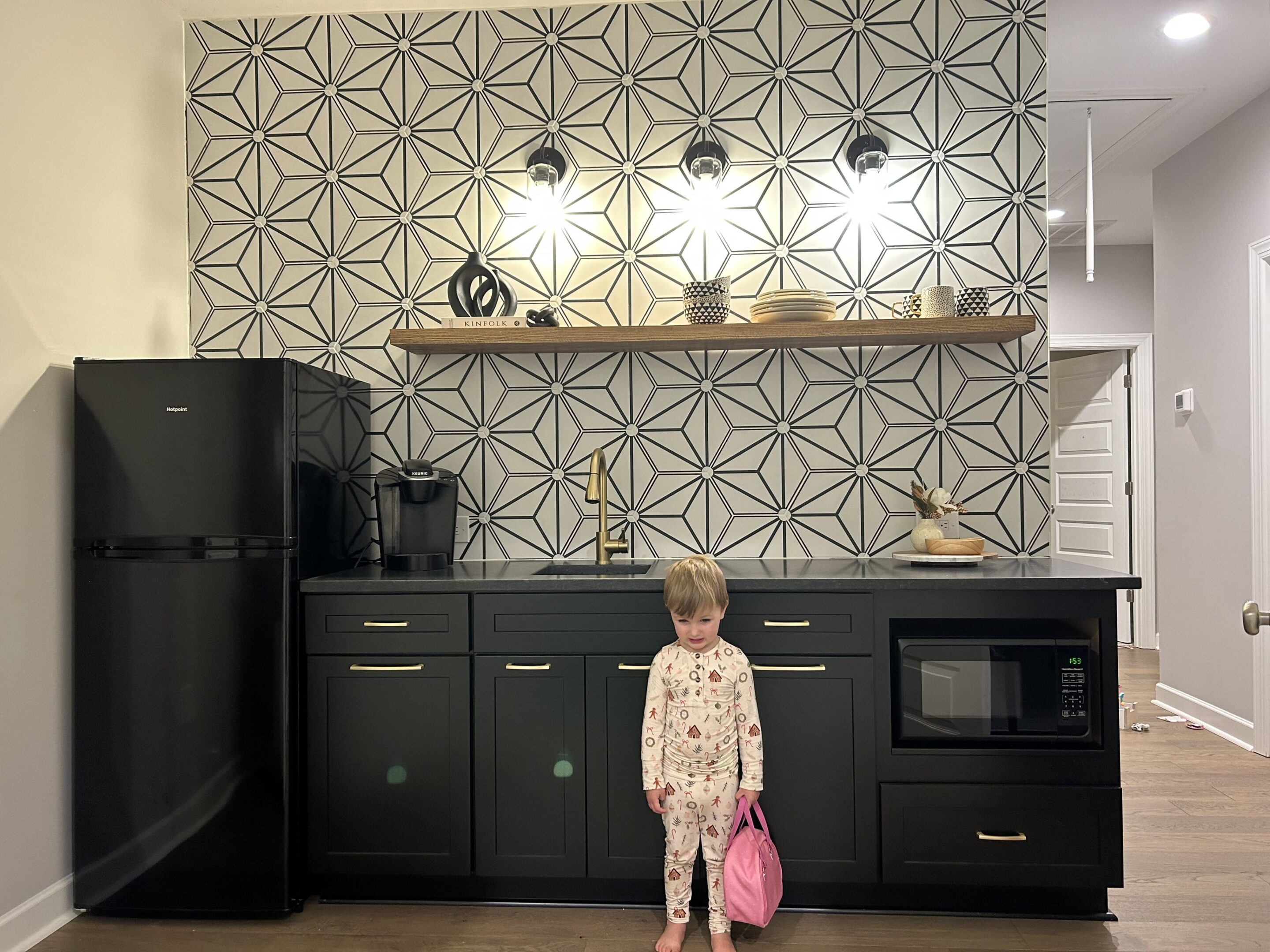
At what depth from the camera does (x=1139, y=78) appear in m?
3.61

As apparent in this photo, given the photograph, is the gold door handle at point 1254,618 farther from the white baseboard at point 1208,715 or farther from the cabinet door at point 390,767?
the white baseboard at point 1208,715

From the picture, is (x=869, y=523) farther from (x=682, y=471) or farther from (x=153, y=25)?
(x=153, y=25)

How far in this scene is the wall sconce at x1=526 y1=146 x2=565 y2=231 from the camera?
2963 mm

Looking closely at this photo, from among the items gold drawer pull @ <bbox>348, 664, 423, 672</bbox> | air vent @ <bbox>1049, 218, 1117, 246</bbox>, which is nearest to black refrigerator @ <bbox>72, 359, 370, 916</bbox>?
gold drawer pull @ <bbox>348, 664, 423, 672</bbox>

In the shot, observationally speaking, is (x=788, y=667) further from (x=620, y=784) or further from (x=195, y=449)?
(x=195, y=449)

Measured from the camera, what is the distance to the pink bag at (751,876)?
206 centimetres

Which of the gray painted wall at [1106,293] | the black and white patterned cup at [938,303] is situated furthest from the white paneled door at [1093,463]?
the black and white patterned cup at [938,303]

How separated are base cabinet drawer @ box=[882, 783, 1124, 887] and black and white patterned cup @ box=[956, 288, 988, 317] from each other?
1405mm

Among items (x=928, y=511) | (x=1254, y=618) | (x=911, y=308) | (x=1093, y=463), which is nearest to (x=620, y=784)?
(x=928, y=511)

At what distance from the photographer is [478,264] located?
9.37 feet

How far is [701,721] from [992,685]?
2.72ft

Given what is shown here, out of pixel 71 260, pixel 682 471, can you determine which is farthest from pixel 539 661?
pixel 71 260

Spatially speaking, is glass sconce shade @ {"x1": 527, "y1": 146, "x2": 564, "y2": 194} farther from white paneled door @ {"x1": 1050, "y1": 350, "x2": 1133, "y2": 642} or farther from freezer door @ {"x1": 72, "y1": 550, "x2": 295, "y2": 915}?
white paneled door @ {"x1": 1050, "y1": 350, "x2": 1133, "y2": 642}

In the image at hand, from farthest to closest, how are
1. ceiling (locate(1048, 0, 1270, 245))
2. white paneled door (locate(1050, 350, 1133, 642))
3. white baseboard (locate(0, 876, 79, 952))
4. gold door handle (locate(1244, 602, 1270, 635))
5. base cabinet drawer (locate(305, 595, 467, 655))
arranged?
white paneled door (locate(1050, 350, 1133, 642))
ceiling (locate(1048, 0, 1270, 245))
base cabinet drawer (locate(305, 595, 467, 655))
white baseboard (locate(0, 876, 79, 952))
gold door handle (locate(1244, 602, 1270, 635))
